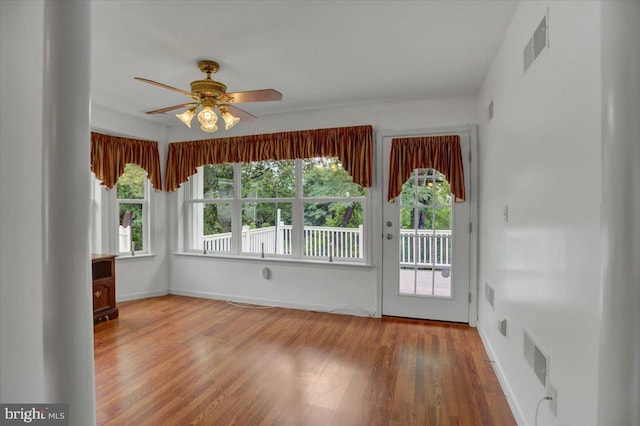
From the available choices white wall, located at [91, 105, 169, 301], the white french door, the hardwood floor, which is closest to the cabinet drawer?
the hardwood floor

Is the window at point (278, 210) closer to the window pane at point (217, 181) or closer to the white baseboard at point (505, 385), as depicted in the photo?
the window pane at point (217, 181)

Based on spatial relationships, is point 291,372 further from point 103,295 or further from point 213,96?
point 103,295

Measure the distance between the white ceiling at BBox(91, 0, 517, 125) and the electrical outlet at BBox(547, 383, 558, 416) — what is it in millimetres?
2151

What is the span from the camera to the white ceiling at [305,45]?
6.53 feet

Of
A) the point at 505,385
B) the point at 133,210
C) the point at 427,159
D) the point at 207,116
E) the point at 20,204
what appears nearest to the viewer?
the point at 20,204

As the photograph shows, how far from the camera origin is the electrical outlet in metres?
1.38

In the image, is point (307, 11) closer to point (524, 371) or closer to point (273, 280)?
point (524, 371)

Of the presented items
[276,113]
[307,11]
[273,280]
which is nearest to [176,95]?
[276,113]

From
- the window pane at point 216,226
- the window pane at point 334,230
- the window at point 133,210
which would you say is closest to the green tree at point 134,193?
the window at point 133,210

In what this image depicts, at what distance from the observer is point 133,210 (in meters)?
4.50

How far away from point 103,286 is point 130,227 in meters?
1.05

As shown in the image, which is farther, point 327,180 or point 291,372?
point 327,180

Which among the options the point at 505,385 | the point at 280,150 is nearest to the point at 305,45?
the point at 280,150

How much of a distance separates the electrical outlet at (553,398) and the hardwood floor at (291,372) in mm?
566
